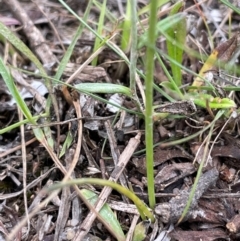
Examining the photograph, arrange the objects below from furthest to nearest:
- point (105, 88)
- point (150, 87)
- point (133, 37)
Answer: point (105, 88) < point (133, 37) < point (150, 87)

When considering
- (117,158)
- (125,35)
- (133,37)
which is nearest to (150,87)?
(133,37)

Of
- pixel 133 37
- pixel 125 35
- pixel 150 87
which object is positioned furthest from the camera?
pixel 125 35

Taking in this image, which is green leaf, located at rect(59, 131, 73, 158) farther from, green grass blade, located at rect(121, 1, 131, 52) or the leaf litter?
green grass blade, located at rect(121, 1, 131, 52)

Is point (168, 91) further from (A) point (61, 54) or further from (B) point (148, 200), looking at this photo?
(A) point (61, 54)

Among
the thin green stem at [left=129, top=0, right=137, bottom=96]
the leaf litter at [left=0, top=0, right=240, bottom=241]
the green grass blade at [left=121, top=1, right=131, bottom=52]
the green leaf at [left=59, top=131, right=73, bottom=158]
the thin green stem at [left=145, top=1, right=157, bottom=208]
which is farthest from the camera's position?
the green grass blade at [left=121, top=1, right=131, bottom=52]

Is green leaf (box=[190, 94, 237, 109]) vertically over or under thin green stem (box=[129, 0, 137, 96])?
under

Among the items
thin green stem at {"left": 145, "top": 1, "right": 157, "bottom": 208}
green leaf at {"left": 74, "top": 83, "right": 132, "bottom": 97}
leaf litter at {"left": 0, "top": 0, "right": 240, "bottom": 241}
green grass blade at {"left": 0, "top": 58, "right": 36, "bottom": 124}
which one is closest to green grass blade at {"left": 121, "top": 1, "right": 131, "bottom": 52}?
leaf litter at {"left": 0, "top": 0, "right": 240, "bottom": 241}

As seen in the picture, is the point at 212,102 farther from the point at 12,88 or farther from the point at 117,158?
the point at 12,88

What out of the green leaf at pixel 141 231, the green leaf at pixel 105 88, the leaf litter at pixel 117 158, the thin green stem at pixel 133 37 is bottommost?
the green leaf at pixel 141 231

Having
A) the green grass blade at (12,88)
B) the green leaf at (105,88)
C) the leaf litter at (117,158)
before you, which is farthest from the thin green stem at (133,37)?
the green grass blade at (12,88)

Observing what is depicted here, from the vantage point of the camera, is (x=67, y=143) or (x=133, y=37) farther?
(x=67, y=143)

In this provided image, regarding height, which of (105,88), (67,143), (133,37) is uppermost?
(133,37)

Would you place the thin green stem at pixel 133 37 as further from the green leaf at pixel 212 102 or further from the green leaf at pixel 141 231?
the green leaf at pixel 141 231
